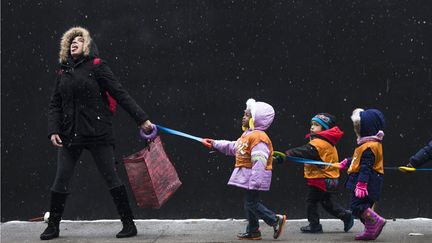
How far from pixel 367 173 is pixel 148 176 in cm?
186

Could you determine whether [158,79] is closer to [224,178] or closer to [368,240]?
[224,178]

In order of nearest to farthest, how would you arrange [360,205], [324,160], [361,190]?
[361,190] < [360,205] < [324,160]

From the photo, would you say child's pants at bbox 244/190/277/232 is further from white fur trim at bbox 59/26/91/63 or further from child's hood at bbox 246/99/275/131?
white fur trim at bbox 59/26/91/63

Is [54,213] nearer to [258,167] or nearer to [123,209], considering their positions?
[123,209]

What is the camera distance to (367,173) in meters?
7.05

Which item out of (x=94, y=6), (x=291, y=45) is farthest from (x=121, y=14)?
(x=291, y=45)

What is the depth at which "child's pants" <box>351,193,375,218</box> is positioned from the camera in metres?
7.12

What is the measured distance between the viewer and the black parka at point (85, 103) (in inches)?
282

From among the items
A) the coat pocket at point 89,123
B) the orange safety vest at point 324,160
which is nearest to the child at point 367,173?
the orange safety vest at point 324,160

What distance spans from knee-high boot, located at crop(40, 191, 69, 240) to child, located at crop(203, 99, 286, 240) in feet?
4.43

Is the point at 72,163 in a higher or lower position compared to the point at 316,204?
higher

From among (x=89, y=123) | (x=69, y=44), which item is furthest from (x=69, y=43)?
(x=89, y=123)

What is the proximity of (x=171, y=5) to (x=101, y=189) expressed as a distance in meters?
1.95

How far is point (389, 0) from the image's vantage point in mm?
8078
